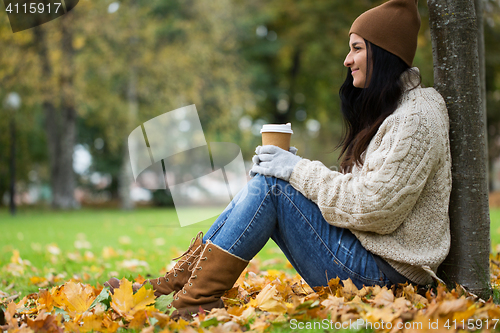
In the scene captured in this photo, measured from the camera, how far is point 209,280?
1.87m

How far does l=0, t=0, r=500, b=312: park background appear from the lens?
1101 centimetres

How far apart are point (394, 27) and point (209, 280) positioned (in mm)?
1416

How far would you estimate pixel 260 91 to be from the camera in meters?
18.8

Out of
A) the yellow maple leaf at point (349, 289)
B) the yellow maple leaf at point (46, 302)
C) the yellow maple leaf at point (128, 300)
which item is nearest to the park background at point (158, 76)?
the yellow maple leaf at point (46, 302)

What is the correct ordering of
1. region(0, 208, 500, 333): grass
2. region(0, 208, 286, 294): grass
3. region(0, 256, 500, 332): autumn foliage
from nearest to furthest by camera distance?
region(0, 256, 500, 332): autumn foliage → region(0, 208, 500, 333): grass → region(0, 208, 286, 294): grass

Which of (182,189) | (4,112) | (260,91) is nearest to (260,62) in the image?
(260,91)

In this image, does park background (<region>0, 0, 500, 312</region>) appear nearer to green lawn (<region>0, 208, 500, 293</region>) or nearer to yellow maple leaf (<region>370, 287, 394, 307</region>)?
green lawn (<region>0, 208, 500, 293</region>)

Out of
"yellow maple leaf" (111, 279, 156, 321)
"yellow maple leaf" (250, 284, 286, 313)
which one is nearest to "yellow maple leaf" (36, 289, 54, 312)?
"yellow maple leaf" (111, 279, 156, 321)

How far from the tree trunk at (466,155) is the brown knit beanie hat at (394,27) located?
0.79 ft

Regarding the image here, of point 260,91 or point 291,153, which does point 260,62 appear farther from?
point 291,153

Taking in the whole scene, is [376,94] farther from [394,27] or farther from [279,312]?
[279,312]

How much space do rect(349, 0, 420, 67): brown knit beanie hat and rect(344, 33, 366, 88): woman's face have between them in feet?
0.20

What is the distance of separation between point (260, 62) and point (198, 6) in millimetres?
4627

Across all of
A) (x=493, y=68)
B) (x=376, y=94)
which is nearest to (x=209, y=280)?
(x=376, y=94)
